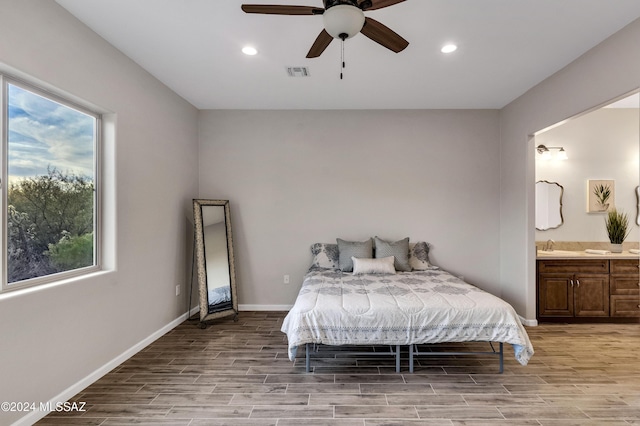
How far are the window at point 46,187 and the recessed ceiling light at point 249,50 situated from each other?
1.43 metres

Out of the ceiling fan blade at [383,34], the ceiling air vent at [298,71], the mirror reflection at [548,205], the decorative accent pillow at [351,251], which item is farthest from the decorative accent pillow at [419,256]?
the ceiling fan blade at [383,34]

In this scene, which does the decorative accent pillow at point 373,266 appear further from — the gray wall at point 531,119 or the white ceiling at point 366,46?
the white ceiling at point 366,46

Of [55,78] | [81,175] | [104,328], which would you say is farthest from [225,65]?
[104,328]

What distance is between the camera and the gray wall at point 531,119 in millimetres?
2625

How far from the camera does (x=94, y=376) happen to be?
261 centimetres

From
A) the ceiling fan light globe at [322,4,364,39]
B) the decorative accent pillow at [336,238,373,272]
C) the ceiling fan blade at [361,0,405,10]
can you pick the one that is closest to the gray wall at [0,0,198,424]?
the ceiling fan light globe at [322,4,364,39]

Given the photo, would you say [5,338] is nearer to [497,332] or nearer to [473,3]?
[497,332]

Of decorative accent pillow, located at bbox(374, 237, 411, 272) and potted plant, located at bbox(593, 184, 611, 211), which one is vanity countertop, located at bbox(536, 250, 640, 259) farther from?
decorative accent pillow, located at bbox(374, 237, 411, 272)

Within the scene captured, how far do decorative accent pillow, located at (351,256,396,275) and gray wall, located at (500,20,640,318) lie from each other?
64.3 inches

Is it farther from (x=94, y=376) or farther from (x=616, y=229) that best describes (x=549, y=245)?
(x=94, y=376)

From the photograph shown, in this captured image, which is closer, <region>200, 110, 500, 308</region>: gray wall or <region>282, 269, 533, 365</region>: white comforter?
<region>282, 269, 533, 365</region>: white comforter

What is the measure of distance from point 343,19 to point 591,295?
446cm

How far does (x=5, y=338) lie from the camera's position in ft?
6.28

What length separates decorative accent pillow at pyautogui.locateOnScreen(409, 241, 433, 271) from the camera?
14.2 feet
